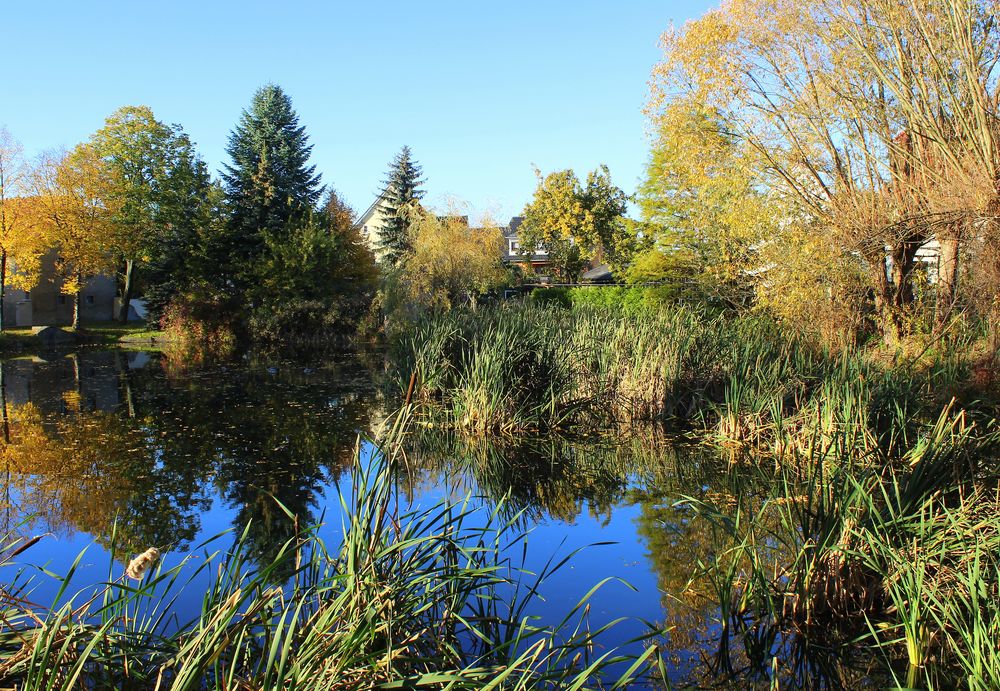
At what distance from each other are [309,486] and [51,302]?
33.6 metres

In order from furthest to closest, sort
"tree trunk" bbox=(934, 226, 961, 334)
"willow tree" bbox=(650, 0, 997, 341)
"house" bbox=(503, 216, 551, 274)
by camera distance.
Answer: "house" bbox=(503, 216, 551, 274), "tree trunk" bbox=(934, 226, 961, 334), "willow tree" bbox=(650, 0, 997, 341)

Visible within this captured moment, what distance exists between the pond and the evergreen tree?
15.5m

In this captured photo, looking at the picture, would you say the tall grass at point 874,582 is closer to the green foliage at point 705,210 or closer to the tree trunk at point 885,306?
the tree trunk at point 885,306

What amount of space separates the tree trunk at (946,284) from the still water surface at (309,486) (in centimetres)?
477

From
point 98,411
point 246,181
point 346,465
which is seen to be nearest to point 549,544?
point 346,465

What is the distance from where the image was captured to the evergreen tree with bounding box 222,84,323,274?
28.8 m

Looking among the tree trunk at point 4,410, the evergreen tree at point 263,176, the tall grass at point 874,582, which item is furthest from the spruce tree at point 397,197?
the tall grass at point 874,582

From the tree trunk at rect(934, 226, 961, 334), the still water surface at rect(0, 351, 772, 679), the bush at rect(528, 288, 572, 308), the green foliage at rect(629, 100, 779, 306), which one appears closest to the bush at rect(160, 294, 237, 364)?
the bush at rect(528, 288, 572, 308)

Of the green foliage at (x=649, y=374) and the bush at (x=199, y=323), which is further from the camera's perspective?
the bush at (x=199, y=323)

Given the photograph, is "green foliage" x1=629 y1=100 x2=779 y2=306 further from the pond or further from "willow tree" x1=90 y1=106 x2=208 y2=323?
"willow tree" x1=90 y1=106 x2=208 y2=323

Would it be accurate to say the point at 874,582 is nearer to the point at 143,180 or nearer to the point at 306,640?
the point at 306,640

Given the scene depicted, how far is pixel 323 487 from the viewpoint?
798cm

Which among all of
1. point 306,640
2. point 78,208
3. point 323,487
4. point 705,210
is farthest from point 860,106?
point 78,208

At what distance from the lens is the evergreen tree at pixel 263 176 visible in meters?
28.8
